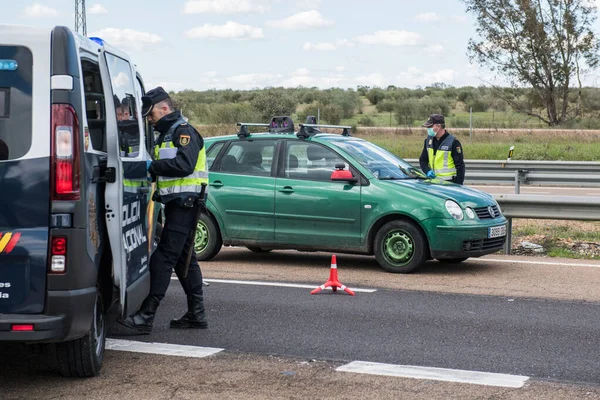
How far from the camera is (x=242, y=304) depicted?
8977 mm

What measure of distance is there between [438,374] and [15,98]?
119 inches

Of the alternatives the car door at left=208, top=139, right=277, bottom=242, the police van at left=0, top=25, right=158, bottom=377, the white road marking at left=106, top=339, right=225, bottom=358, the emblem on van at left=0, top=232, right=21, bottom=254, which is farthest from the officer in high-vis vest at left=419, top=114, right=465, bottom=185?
the emblem on van at left=0, top=232, right=21, bottom=254

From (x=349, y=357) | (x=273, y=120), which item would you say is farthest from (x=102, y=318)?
(x=273, y=120)

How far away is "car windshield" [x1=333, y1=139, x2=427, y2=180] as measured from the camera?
11.2 meters

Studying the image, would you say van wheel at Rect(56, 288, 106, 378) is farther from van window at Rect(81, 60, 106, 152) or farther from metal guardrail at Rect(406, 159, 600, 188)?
metal guardrail at Rect(406, 159, 600, 188)

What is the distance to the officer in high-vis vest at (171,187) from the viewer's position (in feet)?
24.0

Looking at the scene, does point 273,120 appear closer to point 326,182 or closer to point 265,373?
point 326,182

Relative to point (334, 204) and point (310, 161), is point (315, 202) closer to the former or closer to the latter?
point (334, 204)

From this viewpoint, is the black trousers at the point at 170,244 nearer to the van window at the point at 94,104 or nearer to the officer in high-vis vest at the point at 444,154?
the van window at the point at 94,104

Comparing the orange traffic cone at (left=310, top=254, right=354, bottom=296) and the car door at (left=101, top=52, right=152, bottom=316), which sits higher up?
the car door at (left=101, top=52, right=152, bottom=316)

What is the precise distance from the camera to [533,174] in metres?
19.5

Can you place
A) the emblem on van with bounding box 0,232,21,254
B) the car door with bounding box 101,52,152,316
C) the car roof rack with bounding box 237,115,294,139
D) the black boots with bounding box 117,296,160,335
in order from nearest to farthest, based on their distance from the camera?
1. the emblem on van with bounding box 0,232,21,254
2. the car door with bounding box 101,52,152,316
3. the black boots with bounding box 117,296,160,335
4. the car roof rack with bounding box 237,115,294,139

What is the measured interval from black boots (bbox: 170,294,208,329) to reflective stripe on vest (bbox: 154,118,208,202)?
87 centimetres

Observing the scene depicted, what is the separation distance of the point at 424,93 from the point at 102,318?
73.5 metres
